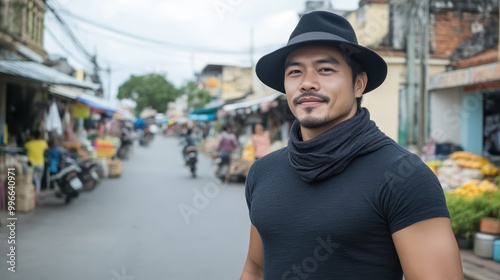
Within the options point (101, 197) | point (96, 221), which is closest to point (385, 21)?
point (101, 197)

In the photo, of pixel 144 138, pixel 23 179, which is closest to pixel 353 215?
pixel 23 179

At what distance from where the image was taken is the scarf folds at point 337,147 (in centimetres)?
165

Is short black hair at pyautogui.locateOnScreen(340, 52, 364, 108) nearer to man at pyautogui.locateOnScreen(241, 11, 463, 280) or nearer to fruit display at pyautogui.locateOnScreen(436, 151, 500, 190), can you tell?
man at pyautogui.locateOnScreen(241, 11, 463, 280)

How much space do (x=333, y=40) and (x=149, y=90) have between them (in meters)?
83.8

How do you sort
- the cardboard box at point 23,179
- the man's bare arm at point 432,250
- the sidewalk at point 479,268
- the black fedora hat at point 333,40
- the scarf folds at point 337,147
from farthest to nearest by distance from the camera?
1. the cardboard box at point 23,179
2. the sidewalk at point 479,268
3. the black fedora hat at point 333,40
4. the scarf folds at point 337,147
5. the man's bare arm at point 432,250

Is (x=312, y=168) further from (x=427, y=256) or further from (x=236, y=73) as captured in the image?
(x=236, y=73)

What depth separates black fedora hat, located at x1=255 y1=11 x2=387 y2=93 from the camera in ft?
5.73

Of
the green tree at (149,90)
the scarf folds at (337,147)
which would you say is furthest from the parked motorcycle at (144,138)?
the green tree at (149,90)

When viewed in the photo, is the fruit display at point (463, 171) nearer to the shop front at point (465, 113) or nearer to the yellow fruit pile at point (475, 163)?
the yellow fruit pile at point (475, 163)

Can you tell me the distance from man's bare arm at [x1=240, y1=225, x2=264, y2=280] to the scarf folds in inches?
16.7

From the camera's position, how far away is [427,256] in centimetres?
146

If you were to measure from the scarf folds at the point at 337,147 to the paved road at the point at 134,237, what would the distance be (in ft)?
14.2

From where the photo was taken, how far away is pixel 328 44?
5.77 ft

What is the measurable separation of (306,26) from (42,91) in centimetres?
1266
